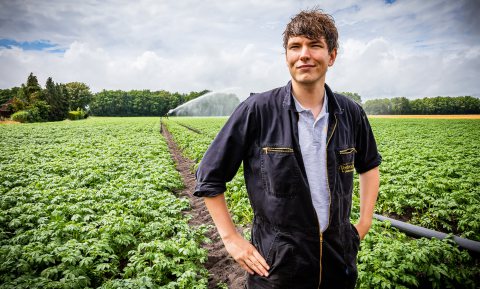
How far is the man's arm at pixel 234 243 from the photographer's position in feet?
6.01

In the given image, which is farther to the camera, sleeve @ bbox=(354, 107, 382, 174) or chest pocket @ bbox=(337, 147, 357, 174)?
sleeve @ bbox=(354, 107, 382, 174)

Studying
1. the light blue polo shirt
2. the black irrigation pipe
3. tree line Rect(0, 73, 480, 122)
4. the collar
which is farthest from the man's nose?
tree line Rect(0, 73, 480, 122)

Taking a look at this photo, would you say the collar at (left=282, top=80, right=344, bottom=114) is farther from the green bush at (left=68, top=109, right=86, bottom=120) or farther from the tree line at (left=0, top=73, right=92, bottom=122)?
the green bush at (left=68, top=109, right=86, bottom=120)

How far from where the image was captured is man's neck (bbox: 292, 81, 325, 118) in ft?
6.15

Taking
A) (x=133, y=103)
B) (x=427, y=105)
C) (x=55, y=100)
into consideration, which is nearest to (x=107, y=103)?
(x=133, y=103)

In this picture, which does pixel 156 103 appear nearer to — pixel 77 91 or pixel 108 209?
pixel 77 91

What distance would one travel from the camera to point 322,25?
1.82m

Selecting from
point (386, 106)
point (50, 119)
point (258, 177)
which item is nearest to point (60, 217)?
point (258, 177)

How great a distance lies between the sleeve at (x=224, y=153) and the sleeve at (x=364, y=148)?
3.15 ft

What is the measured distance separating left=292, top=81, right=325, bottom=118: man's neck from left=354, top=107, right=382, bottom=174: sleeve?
17.2 inches

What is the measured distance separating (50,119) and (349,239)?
261 ft

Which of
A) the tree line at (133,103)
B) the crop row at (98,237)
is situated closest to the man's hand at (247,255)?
the crop row at (98,237)

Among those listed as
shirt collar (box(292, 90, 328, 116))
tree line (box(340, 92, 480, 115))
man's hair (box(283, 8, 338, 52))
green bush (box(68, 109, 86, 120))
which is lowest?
shirt collar (box(292, 90, 328, 116))

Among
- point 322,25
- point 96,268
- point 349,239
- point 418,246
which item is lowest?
point 96,268
